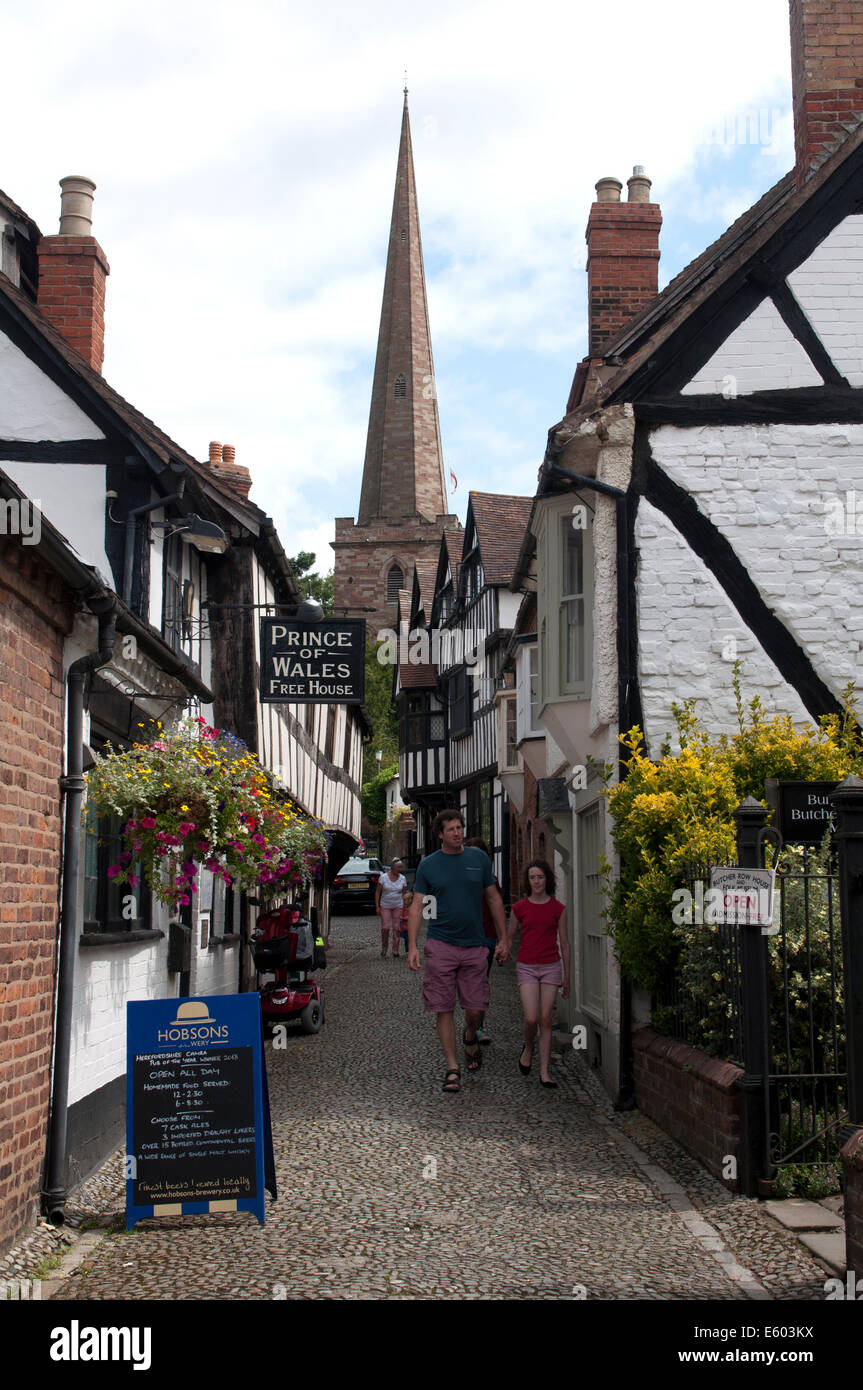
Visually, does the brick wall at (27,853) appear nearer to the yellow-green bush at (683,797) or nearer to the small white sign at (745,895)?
the small white sign at (745,895)

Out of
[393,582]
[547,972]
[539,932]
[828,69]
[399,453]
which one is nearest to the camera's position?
[547,972]

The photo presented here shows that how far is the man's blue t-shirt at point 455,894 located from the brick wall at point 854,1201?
4439 millimetres

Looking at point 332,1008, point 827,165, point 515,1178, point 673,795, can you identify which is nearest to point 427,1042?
point 332,1008

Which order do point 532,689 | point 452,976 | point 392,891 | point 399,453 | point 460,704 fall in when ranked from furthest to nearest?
point 399,453
point 460,704
point 392,891
point 532,689
point 452,976

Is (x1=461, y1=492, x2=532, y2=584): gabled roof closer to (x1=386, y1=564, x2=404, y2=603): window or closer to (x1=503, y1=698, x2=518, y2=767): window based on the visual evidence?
(x1=503, y1=698, x2=518, y2=767): window

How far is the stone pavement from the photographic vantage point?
16.6 ft

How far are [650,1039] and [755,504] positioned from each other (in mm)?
4119

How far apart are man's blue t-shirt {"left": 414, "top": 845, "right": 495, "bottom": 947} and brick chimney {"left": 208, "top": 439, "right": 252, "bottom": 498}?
9846mm

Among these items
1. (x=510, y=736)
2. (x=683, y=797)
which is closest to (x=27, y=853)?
(x=683, y=797)

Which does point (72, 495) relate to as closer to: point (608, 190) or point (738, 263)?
point (738, 263)

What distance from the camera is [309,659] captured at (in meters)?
12.8

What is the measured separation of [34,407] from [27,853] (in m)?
6.44

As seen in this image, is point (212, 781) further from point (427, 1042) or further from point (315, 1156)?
point (427, 1042)

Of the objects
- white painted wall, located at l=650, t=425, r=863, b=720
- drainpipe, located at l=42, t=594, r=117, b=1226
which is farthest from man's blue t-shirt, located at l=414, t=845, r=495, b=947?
drainpipe, located at l=42, t=594, r=117, b=1226
